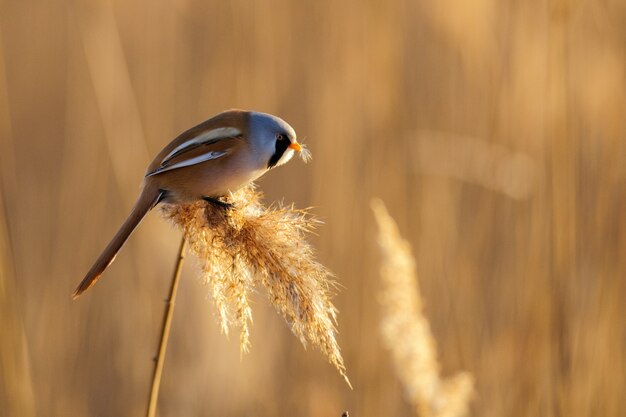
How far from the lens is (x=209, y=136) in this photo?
1994mm

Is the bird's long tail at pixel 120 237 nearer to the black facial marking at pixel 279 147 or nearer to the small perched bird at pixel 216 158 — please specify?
the small perched bird at pixel 216 158

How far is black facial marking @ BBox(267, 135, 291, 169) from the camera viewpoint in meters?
2.05

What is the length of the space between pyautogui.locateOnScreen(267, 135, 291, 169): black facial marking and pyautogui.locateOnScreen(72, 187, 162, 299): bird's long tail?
0.91 feet

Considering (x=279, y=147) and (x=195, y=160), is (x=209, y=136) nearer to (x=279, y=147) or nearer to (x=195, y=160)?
(x=195, y=160)

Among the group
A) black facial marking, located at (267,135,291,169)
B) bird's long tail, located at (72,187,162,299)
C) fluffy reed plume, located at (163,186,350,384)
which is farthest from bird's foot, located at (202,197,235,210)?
black facial marking, located at (267,135,291,169)

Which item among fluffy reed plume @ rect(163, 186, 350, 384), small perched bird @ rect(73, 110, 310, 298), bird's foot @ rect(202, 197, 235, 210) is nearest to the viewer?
fluffy reed plume @ rect(163, 186, 350, 384)

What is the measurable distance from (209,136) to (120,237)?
1.20 ft

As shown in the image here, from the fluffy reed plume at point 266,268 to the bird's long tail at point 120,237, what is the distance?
0.13m

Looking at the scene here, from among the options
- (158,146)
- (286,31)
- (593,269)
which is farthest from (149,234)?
(593,269)

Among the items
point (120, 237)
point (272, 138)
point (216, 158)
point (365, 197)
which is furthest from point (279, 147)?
point (365, 197)

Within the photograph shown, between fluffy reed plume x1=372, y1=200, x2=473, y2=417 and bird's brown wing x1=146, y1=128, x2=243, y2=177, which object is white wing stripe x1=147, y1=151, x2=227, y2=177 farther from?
fluffy reed plume x1=372, y1=200, x2=473, y2=417

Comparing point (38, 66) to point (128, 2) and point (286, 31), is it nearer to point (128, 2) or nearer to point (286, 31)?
point (128, 2)

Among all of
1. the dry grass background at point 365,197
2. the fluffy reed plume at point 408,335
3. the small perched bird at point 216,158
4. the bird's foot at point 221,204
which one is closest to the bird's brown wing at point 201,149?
the small perched bird at point 216,158

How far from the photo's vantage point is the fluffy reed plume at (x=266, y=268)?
155cm
